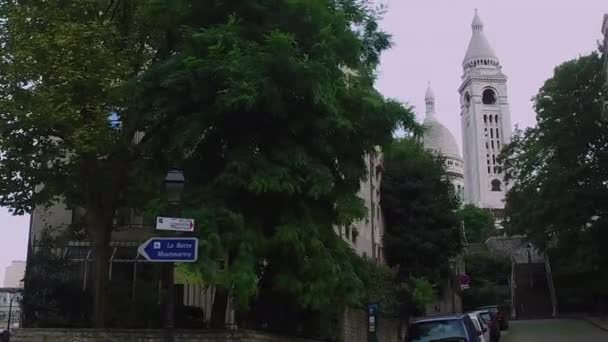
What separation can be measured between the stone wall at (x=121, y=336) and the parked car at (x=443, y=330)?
12.0 feet

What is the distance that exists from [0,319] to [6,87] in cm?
4911

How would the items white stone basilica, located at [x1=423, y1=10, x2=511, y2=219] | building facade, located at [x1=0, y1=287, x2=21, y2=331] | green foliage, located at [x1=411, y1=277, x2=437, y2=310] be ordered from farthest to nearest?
white stone basilica, located at [x1=423, y1=10, x2=511, y2=219]
green foliage, located at [x1=411, y1=277, x2=437, y2=310]
building facade, located at [x1=0, y1=287, x2=21, y2=331]

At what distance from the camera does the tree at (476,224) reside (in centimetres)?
8850

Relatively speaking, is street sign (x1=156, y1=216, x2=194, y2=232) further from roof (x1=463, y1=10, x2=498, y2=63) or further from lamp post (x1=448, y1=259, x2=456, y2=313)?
roof (x1=463, y1=10, x2=498, y2=63)

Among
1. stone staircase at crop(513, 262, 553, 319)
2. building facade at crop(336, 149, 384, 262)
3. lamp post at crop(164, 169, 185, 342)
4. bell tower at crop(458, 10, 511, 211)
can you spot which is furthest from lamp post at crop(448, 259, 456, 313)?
bell tower at crop(458, 10, 511, 211)

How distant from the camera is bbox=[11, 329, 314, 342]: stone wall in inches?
601

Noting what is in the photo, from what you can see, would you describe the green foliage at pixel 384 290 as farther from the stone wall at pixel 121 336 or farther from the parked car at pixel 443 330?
the stone wall at pixel 121 336

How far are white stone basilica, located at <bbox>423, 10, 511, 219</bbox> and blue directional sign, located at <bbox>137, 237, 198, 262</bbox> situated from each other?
134 metres

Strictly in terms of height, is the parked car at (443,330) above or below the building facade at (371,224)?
below

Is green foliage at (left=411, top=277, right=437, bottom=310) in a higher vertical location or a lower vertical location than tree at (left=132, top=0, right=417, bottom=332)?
lower

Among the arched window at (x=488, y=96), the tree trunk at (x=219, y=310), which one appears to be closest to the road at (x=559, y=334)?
the tree trunk at (x=219, y=310)

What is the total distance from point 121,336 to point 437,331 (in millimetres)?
6841

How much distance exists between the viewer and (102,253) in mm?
17203

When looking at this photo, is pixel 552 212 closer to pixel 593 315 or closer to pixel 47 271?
pixel 593 315
